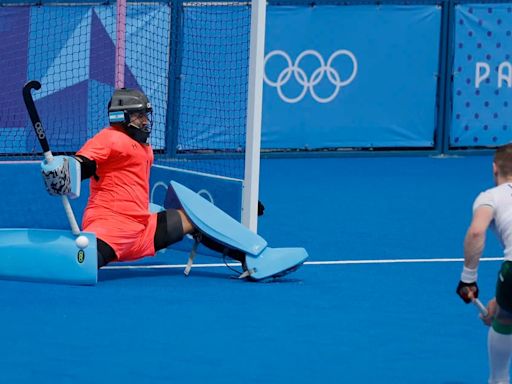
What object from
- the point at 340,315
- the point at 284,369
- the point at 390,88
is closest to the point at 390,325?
the point at 340,315

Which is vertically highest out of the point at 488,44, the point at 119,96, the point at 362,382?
the point at 488,44

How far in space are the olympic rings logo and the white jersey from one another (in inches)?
381

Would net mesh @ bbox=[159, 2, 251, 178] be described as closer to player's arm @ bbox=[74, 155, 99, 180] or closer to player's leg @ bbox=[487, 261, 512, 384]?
player's arm @ bbox=[74, 155, 99, 180]

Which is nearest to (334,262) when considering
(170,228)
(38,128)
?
(170,228)

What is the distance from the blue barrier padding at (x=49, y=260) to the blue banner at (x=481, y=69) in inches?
348

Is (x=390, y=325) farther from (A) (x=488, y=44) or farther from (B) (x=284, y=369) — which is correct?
(A) (x=488, y=44)

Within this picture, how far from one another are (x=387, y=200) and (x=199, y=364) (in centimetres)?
678

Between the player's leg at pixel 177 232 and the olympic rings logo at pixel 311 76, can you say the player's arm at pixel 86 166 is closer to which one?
the player's leg at pixel 177 232

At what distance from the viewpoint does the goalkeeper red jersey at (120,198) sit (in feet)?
31.1

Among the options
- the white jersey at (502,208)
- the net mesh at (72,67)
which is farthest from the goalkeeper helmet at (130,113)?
the net mesh at (72,67)

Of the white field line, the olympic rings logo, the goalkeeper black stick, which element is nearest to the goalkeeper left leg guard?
the white field line

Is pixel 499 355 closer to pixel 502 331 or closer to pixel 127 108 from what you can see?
pixel 502 331

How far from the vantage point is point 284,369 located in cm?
747

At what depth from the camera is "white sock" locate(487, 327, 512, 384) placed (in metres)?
6.62
